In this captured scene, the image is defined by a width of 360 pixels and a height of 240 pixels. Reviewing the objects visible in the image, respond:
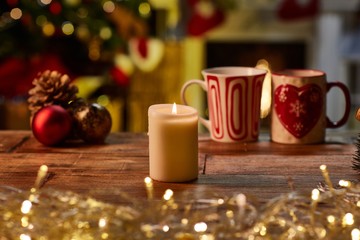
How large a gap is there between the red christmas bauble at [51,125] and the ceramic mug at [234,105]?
0.24m

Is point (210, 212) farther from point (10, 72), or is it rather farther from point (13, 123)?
point (13, 123)

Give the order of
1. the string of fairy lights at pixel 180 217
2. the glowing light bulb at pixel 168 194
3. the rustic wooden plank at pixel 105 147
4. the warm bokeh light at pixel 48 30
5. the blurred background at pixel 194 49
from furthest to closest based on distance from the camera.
A: 1. the blurred background at pixel 194 49
2. the warm bokeh light at pixel 48 30
3. the rustic wooden plank at pixel 105 147
4. the glowing light bulb at pixel 168 194
5. the string of fairy lights at pixel 180 217

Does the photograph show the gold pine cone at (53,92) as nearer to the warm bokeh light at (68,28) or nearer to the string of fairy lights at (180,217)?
the string of fairy lights at (180,217)

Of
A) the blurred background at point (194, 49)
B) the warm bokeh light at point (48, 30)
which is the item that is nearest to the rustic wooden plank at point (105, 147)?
the warm bokeh light at point (48, 30)

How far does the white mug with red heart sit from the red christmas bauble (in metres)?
0.35

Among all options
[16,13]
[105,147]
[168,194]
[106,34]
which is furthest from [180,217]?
[106,34]

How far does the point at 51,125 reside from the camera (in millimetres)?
1205

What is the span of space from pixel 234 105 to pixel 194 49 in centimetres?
215

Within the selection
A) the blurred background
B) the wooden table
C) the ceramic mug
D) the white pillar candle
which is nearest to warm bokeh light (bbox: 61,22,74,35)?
the blurred background

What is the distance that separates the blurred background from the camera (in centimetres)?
280

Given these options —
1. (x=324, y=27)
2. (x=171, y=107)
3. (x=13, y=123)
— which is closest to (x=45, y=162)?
(x=171, y=107)

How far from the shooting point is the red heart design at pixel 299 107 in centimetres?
121

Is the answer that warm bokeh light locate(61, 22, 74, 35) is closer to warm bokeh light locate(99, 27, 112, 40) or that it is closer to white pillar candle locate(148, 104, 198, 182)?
warm bokeh light locate(99, 27, 112, 40)

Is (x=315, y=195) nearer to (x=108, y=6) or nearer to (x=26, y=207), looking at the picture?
(x=26, y=207)
